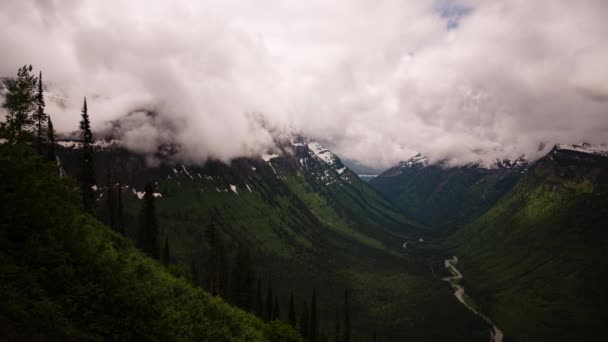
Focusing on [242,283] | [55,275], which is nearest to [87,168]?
[242,283]

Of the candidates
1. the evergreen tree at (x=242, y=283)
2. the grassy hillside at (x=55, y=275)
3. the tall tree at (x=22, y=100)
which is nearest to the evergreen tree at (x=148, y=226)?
the evergreen tree at (x=242, y=283)

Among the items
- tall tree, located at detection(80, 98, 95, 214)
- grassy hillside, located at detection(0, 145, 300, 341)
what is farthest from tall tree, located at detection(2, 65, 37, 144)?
tall tree, located at detection(80, 98, 95, 214)

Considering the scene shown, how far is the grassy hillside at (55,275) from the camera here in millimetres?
22000

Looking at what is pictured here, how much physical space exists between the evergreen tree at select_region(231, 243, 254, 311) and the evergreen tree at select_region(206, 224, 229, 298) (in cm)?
→ 357

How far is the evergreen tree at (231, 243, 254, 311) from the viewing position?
96.4 meters

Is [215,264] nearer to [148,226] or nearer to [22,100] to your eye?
[148,226]

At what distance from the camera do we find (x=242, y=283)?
319 ft

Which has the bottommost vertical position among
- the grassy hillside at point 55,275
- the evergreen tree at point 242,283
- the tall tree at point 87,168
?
the evergreen tree at point 242,283

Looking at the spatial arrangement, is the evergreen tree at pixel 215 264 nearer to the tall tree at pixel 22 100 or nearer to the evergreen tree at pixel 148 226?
the evergreen tree at pixel 148 226

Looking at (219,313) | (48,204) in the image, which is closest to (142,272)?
(219,313)

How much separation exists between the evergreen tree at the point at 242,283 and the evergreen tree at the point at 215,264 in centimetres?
357

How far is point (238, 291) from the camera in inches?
3809

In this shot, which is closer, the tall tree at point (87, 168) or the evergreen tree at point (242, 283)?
the tall tree at point (87, 168)

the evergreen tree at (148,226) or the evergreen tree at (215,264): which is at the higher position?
the evergreen tree at (148,226)
